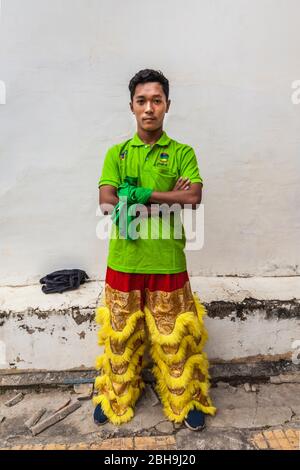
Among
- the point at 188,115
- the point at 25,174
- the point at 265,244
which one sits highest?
the point at 188,115

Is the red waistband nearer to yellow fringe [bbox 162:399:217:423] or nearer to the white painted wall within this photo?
yellow fringe [bbox 162:399:217:423]

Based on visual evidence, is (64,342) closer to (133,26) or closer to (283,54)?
(133,26)

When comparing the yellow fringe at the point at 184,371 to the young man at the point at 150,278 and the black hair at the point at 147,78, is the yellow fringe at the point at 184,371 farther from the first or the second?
the black hair at the point at 147,78

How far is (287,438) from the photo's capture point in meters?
2.45

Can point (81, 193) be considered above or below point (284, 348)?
above

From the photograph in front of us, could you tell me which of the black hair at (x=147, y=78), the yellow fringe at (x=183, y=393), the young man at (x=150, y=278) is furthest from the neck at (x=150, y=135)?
the yellow fringe at (x=183, y=393)

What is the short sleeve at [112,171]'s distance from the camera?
234 centimetres

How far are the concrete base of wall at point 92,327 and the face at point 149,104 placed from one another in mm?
1534

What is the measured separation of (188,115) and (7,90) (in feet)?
4.97

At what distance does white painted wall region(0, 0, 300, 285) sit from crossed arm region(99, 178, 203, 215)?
1.00m

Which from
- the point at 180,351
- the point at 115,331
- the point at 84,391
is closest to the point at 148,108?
the point at 115,331

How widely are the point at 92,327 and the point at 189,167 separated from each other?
154 cm
